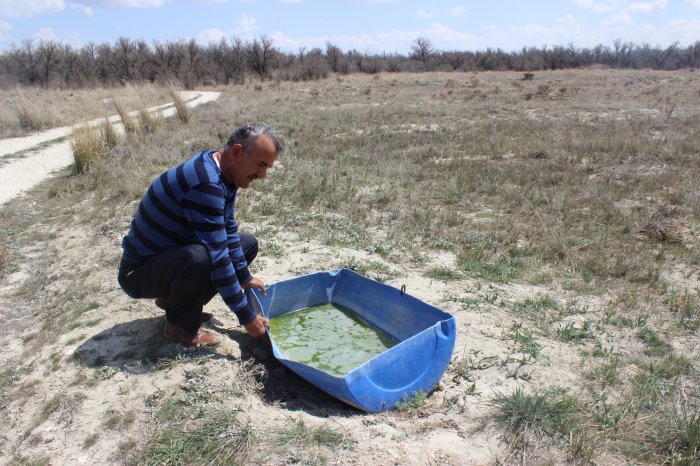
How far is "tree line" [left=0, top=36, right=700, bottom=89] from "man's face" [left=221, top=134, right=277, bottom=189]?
27153 mm

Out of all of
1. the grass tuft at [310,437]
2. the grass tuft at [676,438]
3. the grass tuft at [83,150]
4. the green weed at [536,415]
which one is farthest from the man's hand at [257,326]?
the grass tuft at [83,150]

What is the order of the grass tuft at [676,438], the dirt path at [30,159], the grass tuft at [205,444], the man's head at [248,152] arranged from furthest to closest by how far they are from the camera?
the dirt path at [30,159], the man's head at [248,152], the grass tuft at [205,444], the grass tuft at [676,438]

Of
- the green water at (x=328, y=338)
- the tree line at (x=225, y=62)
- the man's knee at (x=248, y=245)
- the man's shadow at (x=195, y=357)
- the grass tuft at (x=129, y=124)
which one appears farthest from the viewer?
the tree line at (x=225, y=62)

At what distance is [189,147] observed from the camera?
9.77 meters

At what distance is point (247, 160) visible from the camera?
9.48 feet

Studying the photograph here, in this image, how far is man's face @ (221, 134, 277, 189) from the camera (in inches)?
113

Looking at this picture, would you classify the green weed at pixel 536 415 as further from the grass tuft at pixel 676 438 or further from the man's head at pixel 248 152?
the man's head at pixel 248 152

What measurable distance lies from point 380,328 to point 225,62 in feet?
135

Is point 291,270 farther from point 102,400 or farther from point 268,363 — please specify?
point 102,400

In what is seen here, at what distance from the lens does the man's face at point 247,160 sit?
2869mm

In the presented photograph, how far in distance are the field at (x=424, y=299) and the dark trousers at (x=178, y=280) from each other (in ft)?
0.93

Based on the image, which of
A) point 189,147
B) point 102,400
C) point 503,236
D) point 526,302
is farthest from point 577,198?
point 189,147

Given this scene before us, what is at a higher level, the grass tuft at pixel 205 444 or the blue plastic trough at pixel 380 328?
the blue plastic trough at pixel 380 328

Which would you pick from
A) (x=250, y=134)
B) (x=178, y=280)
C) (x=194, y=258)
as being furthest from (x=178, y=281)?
(x=250, y=134)
